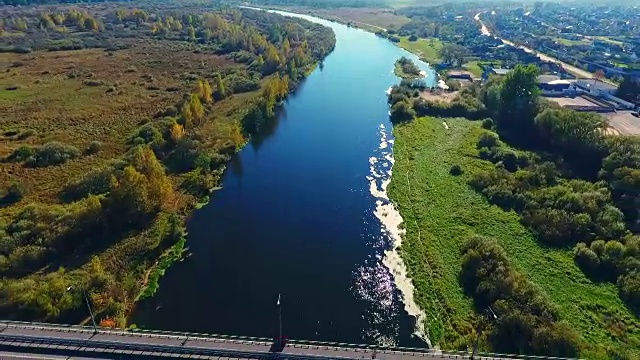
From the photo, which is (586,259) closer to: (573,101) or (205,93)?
(573,101)

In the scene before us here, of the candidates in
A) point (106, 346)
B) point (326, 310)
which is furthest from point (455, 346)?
point (106, 346)

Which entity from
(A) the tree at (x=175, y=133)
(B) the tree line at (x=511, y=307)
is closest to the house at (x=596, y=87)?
(B) the tree line at (x=511, y=307)

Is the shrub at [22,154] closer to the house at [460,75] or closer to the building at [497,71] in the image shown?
the house at [460,75]

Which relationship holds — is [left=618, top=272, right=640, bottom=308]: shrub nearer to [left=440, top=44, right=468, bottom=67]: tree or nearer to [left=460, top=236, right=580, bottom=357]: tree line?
[left=460, top=236, right=580, bottom=357]: tree line

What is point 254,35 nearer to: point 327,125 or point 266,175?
point 327,125

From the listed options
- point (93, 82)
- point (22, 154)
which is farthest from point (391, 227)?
point (93, 82)

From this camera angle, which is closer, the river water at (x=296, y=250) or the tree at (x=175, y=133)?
the river water at (x=296, y=250)
